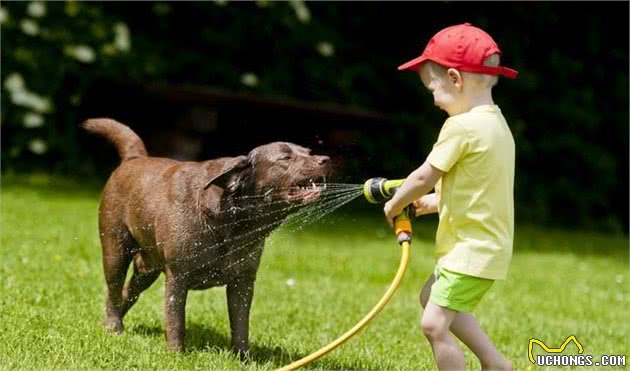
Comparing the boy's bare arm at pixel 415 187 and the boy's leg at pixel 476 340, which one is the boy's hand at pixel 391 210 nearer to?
the boy's bare arm at pixel 415 187

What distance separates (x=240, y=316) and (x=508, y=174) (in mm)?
1499

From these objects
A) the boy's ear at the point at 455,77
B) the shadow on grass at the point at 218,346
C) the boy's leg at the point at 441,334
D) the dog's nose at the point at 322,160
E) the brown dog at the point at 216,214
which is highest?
the boy's ear at the point at 455,77

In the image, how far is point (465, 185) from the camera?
12.4 feet

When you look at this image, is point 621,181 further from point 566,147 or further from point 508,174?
point 508,174

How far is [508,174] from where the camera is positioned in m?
3.83

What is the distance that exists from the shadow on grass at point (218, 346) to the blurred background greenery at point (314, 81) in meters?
6.44

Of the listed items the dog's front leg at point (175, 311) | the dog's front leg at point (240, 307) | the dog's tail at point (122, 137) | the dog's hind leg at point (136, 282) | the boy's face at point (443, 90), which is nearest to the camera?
the boy's face at point (443, 90)

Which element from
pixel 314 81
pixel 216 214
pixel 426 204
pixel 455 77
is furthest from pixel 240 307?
pixel 314 81

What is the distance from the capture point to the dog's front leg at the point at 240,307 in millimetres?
4633

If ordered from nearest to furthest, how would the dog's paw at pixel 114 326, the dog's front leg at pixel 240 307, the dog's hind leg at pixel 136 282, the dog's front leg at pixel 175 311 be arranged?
the dog's front leg at pixel 175 311 → the dog's front leg at pixel 240 307 → the dog's paw at pixel 114 326 → the dog's hind leg at pixel 136 282

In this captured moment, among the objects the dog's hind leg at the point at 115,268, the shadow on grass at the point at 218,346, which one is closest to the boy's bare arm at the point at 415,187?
the shadow on grass at the point at 218,346

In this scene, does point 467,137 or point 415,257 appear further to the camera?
point 415,257

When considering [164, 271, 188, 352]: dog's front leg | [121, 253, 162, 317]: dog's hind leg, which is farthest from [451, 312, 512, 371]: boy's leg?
[121, 253, 162, 317]: dog's hind leg

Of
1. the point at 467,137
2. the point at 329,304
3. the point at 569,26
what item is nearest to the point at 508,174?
the point at 467,137
